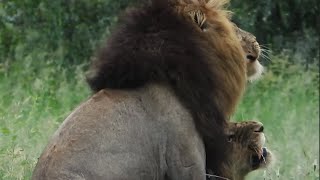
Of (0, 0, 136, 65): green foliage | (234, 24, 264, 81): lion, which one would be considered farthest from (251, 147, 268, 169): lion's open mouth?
(0, 0, 136, 65): green foliage

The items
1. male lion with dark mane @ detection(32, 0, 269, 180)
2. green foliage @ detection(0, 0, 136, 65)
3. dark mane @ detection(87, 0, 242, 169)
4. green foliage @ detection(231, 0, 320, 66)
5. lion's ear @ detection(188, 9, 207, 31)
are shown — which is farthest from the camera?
green foliage @ detection(231, 0, 320, 66)

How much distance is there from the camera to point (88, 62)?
41.2ft

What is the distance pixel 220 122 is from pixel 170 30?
58 cm

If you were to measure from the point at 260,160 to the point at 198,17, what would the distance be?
3.44 feet

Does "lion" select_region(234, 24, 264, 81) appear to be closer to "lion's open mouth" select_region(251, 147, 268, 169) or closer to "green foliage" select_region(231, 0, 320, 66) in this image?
"lion's open mouth" select_region(251, 147, 268, 169)

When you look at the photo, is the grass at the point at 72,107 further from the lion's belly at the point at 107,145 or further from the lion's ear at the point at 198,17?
the lion's ear at the point at 198,17

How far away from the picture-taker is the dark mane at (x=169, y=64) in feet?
19.4

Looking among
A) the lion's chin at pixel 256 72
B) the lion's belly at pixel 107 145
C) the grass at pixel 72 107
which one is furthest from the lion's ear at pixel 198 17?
the grass at pixel 72 107

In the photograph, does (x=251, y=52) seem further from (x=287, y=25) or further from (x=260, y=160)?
(x=287, y=25)

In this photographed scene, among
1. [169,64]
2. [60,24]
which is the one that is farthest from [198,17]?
[60,24]

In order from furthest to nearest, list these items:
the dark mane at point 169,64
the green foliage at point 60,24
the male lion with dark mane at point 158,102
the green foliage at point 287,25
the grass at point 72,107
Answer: the green foliage at point 287,25 → the green foliage at point 60,24 → the grass at point 72,107 → the dark mane at point 169,64 → the male lion with dark mane at point 158,102

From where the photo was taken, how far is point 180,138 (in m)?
5.76

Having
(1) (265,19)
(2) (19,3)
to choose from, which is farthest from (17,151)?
(1) (265,19)

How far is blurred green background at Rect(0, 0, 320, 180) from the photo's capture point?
9625 mm
